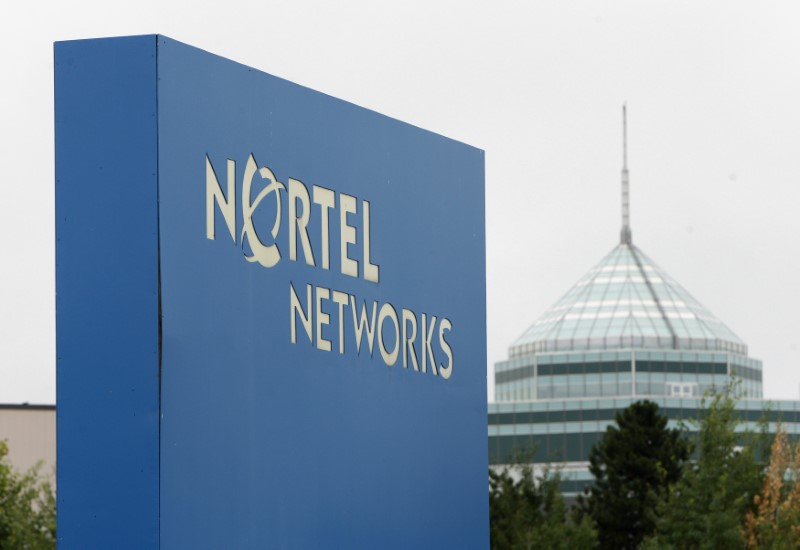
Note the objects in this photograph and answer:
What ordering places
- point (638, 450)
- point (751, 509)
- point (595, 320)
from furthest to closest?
point (595, 320), point (638, 450), point (751, 509)

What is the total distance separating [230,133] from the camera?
14.0 meters

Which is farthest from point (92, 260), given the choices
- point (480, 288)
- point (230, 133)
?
point (480, 288)

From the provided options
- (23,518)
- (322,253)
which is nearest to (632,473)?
(23,518)

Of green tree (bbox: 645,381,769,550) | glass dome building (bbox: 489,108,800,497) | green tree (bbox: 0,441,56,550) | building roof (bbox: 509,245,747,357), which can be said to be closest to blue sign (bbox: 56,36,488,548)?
green tree (bbox: 645,381,769,550)

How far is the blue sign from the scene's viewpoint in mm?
13055

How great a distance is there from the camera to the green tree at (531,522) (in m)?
41.7

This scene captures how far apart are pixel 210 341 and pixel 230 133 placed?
1606mm

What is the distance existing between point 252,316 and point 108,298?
1.44 meters

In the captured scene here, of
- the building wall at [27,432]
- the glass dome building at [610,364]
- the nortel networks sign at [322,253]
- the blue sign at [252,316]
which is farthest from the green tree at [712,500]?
the glass dome building at [610,364]

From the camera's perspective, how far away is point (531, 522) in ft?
151

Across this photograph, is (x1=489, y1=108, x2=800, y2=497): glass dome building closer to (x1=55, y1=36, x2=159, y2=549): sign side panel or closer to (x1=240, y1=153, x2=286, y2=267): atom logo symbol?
(x1=240, y1=153, x2=286, y2=267): atom logo symbol

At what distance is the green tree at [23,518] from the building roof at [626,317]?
8714cm

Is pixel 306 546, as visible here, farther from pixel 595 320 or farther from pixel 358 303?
pixel 595 320

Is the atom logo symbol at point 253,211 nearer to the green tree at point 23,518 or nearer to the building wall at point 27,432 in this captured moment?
the green tree at point 23,518
